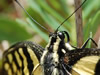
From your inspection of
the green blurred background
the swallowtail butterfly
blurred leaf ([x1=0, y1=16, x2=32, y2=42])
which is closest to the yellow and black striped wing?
the swallowtail butterfly

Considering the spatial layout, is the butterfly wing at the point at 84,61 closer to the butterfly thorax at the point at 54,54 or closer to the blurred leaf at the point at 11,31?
the butterfly thorax at the point at 54,54

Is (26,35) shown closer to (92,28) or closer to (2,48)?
(2,48)

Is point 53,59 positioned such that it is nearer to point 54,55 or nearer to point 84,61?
point 54,55

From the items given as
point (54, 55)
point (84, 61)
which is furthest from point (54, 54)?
point (84, 61)

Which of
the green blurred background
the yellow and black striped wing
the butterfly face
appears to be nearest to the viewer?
the butterfly face

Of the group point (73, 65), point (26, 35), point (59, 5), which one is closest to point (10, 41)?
point (26, 35)

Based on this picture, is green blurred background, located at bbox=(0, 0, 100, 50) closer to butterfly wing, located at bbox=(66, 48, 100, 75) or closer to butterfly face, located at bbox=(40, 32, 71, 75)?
butterfly face, located at bbox=(40, 32, 71, 75)

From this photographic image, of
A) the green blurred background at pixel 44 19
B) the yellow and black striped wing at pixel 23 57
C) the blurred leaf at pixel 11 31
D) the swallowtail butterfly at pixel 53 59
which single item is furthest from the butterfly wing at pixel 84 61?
the blurred leaf at pixel 11 31
